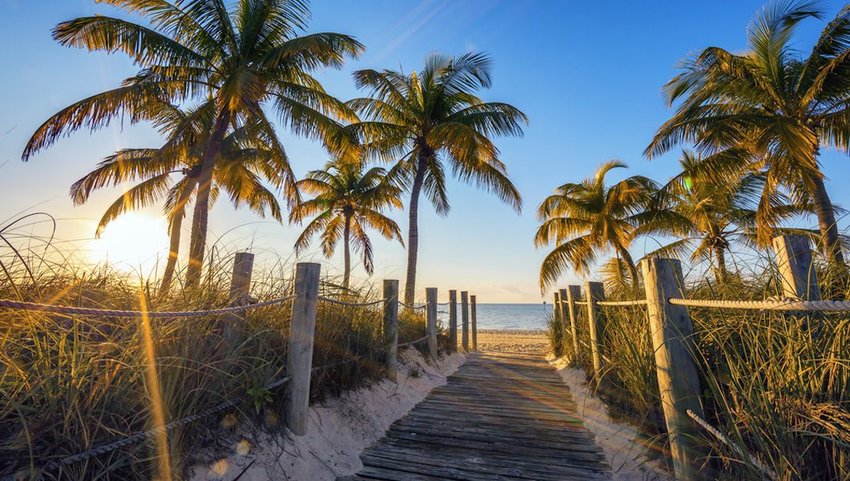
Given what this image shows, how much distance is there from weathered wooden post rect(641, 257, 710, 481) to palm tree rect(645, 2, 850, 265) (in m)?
8.84

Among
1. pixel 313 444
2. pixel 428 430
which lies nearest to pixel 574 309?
pixel 428 430

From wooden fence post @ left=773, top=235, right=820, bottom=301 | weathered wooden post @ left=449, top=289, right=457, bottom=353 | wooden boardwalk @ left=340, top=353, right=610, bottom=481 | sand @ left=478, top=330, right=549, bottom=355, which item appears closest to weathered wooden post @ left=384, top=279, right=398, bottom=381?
wooden boardwalk @ left=340, top=353, right=610, bottom=481

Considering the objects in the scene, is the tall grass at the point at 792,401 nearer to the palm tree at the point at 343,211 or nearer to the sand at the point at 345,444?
the sand at the point at 345,444

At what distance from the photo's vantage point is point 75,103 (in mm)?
7992

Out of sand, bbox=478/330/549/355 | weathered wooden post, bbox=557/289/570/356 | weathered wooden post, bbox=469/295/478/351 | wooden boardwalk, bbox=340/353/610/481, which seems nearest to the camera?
wooden boardwalk, bbox=340/353/610/481

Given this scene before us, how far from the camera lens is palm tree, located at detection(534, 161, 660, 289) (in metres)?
13.7

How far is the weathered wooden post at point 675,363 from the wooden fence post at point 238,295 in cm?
297

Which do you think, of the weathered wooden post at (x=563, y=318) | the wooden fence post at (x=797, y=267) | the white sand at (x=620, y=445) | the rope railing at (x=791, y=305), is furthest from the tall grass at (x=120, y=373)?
the weathered wooden post at (x=563, y=318)

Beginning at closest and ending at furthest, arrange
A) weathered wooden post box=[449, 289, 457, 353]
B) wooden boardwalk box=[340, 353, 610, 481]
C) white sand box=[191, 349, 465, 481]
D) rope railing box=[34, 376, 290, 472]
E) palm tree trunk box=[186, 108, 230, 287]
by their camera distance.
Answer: rope railing box=[34, 376, 290, 472]
white sand box=[191, 349, 465, 481]
wooden boardwalk box=[340, 353, 610, 481]
weathered wooden post box=[449, 289, 457, 353]
palm tree trunk box=[186, 108, 230, 287]

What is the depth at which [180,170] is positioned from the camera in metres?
12.6

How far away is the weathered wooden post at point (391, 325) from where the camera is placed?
4.96 meters

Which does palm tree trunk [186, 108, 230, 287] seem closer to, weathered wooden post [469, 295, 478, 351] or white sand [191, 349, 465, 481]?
white sand [191, 349, 465, 481]

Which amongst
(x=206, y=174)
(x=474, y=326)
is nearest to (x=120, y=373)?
(x=206, y=174)

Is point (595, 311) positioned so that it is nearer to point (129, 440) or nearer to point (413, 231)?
point (129, 440)
